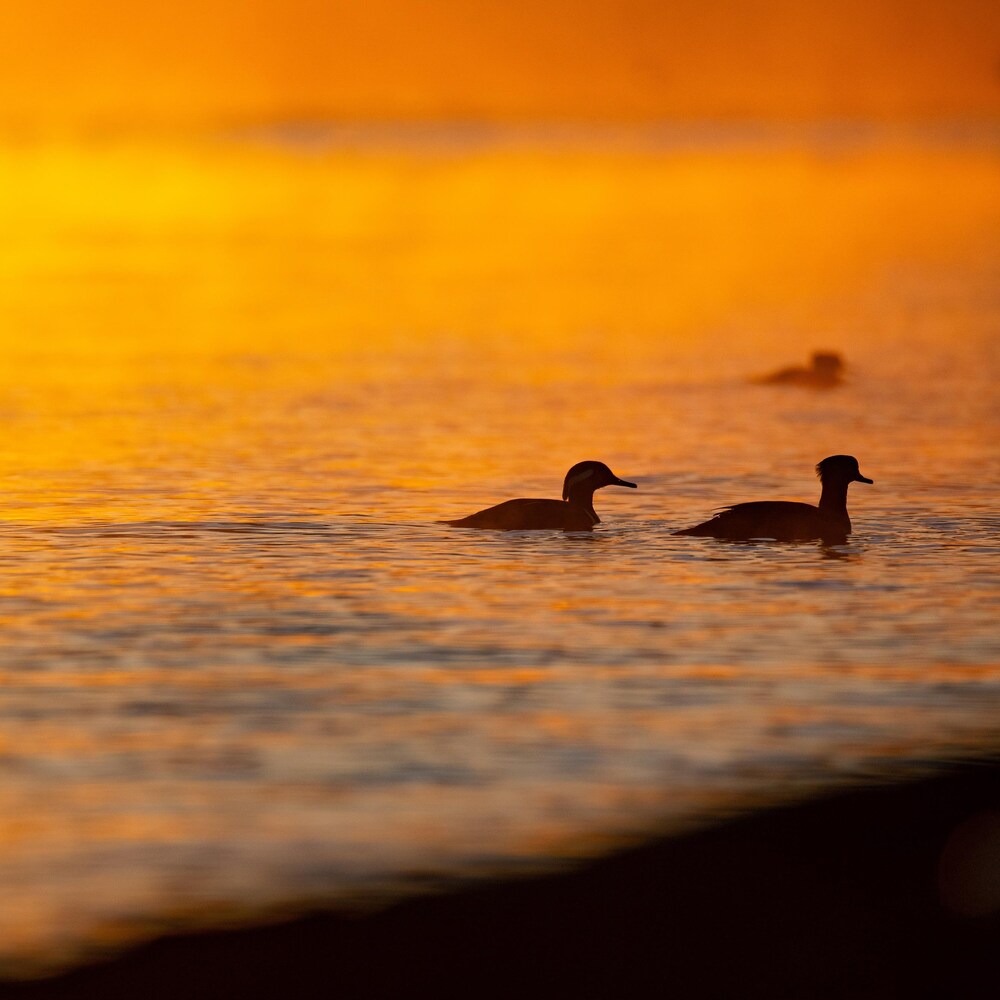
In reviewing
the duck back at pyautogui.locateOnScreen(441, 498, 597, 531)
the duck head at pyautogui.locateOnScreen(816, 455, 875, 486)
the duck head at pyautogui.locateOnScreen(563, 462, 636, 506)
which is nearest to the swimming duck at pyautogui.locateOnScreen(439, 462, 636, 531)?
the duck back at pyautogui.locateOnScreen(441, 498, 597, 531)

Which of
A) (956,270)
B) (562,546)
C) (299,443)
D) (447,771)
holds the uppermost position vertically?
(956,270)

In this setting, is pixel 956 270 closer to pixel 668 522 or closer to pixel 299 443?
pixel 299 443

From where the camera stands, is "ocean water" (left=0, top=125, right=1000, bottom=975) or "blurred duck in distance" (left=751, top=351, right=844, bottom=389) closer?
"ocean water" (left=0, top=125, right=1000, bottom=975)

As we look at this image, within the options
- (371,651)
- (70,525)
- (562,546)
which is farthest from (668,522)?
(371,651)

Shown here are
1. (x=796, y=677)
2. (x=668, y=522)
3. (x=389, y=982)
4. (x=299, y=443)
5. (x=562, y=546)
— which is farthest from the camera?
(x=299, y=443)

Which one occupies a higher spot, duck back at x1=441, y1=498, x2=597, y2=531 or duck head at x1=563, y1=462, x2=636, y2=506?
duck head at x1=563, y1=462, x2=636, y2=506

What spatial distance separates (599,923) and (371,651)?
18.2 ft

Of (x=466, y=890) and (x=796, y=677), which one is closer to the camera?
(x=466, y=890)

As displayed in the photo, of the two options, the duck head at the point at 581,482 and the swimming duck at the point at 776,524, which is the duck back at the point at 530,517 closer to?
the duck head at the point at 581,482

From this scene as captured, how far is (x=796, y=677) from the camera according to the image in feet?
44.4

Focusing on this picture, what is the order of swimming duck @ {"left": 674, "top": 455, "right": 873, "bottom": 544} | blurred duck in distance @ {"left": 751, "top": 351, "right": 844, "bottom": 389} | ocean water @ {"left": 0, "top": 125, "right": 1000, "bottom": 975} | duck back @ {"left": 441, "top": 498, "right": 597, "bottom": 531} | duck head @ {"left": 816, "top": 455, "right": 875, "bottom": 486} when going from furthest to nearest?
blurred duck in distance @ {"left": 751, "top": 351, "right": 844, "bottom": 389}, duck head @ {"left": 816, "top": 455, "right": 875, "bottom": 486}, duck back @ {"left": 441, "top": 498, "right": 597, "bottom": 531}, swimming duck @ {"left": 674, "top": 455, "right": 873, "bottom": 544}, ocean water @ {"left": 0, "top": 125, "right": 1000, "bottom": 975}

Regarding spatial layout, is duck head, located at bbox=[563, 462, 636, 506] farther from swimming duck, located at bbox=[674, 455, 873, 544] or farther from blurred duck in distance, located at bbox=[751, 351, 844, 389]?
blurred duck in distance, located at bbox=[751, 351, 844, 389]

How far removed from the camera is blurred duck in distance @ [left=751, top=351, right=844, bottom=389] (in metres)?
35.2

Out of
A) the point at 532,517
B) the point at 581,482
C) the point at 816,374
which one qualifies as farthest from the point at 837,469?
the point at 816,374
